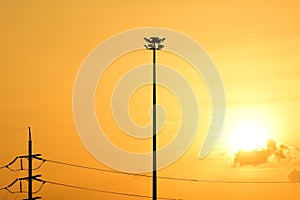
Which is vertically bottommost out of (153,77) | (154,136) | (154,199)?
(154,199)

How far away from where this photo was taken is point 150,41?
75.2 m

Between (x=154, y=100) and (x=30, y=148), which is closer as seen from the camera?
(x=154, y=100)

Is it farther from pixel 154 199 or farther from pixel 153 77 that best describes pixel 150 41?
pixel 154 199

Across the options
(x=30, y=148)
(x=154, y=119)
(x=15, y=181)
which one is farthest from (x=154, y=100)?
(x=15, y=181)

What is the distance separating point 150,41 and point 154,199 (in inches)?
612

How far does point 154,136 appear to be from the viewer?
72.2 m

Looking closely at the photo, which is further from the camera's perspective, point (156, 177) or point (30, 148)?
point (30, 148)

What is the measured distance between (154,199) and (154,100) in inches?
373

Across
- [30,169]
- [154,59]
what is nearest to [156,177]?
[154,59]

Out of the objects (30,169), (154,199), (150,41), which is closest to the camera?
(154,199)

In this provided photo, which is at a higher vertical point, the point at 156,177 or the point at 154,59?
the point at 154,59

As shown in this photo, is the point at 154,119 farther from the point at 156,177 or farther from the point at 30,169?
the point at 30,169

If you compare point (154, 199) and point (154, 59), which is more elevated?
point (154, 59)

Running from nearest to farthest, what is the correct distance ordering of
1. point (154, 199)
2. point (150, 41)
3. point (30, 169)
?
1. point (154, 199)
2. point (150, 41)
3. point (30, 169)
